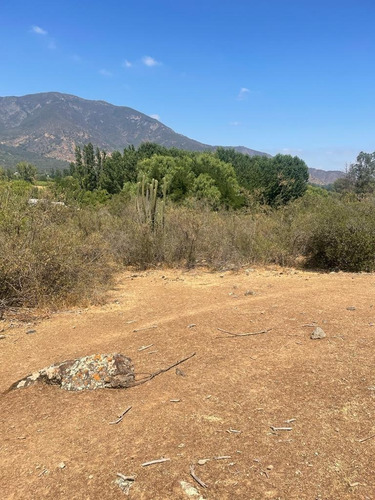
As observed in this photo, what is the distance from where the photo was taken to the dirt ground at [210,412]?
2.34 metres

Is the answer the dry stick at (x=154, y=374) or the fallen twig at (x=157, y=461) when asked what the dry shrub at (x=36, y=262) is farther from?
the fallen twig at (x=157, y=461)

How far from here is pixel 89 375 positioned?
373cm

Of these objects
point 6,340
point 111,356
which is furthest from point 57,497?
point 6,340

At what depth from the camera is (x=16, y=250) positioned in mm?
6660

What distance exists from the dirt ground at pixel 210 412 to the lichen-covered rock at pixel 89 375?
10cm

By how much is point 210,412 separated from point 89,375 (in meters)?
1.37

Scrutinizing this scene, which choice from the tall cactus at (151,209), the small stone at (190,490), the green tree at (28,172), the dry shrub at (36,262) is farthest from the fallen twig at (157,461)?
the green tree at (28,172)

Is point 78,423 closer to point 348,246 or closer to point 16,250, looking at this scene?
point 16,250

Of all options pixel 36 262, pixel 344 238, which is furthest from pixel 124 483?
pixel 344 238

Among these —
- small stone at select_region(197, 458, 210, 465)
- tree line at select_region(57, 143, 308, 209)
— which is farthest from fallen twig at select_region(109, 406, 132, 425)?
tree line at select_region(57, 143, 308, 209)

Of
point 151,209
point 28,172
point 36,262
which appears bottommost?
point 36,262

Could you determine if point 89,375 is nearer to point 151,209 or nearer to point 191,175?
point 151,209

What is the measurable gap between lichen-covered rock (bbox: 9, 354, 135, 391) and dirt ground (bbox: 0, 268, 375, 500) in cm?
10

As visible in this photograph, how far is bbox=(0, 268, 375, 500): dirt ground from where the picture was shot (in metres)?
2.34
